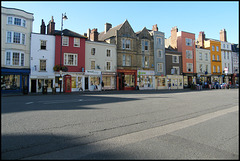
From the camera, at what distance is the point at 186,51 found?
40562 mm

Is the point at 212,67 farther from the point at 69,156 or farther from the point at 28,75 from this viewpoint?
the point at 69,156

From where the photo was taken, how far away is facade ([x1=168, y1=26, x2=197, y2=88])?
40.1 m

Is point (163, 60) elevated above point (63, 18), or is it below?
below

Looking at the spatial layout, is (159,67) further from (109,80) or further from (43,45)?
(43,45)

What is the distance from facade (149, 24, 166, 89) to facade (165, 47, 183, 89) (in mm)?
234

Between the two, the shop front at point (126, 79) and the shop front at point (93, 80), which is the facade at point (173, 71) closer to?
the shop front at point (126, 79)

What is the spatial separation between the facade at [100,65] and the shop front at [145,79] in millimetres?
5910

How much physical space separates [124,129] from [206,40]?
1995 inches

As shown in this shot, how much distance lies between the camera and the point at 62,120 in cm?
610

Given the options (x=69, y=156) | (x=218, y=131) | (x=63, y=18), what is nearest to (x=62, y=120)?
(x=69, y=156)

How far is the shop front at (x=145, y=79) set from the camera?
111 feet

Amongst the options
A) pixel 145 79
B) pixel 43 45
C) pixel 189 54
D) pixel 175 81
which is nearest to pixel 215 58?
pixel 189 54

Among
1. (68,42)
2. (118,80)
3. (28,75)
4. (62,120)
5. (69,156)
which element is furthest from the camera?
(118,80)

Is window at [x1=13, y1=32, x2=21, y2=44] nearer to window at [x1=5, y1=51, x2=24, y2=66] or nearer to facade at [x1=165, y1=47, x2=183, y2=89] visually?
window at [x1=5, y1=51, x2=24, y2=66]
